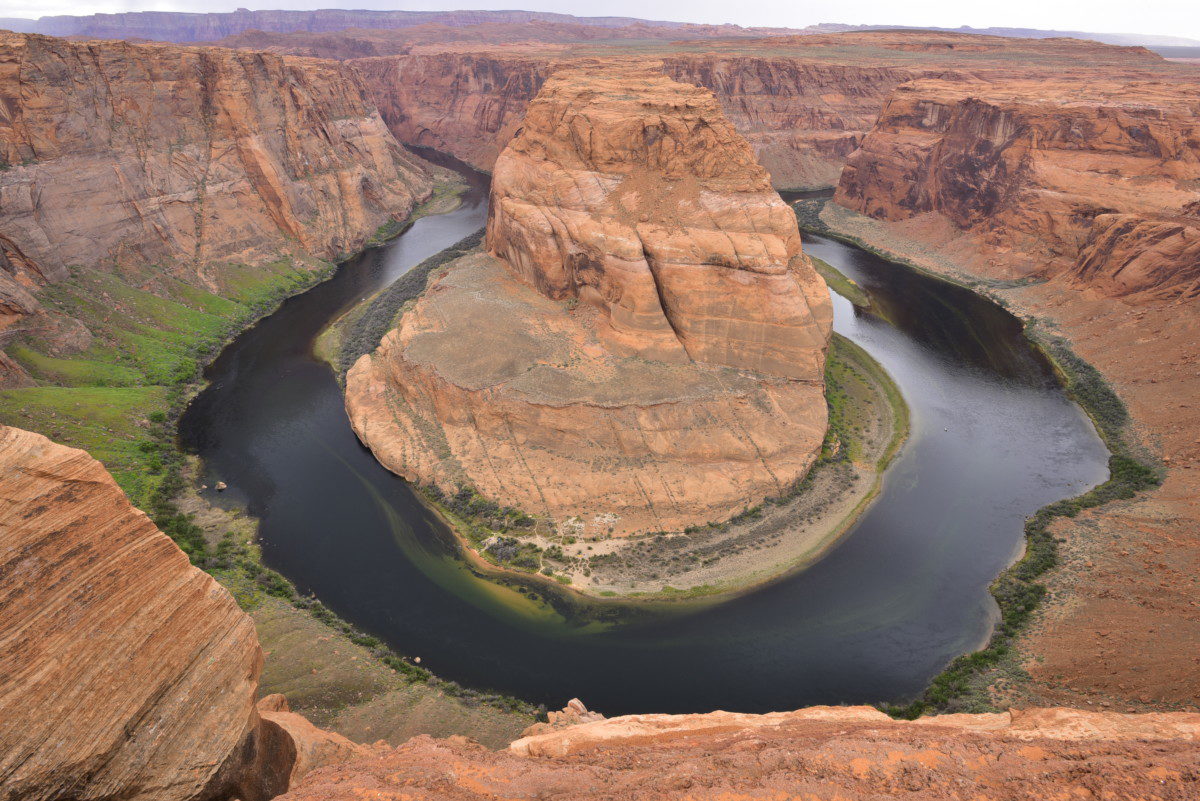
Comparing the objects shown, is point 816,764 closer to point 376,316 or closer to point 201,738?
point 201,738

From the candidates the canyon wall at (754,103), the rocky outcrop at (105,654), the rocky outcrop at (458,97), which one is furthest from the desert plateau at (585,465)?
the rocky outcrop at (458,97)

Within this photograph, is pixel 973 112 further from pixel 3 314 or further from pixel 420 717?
pixel 3 314

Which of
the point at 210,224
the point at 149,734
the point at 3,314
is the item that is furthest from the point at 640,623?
the point at 210,224

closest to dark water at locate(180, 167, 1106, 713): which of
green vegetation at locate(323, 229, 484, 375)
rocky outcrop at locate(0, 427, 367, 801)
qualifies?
green vegetation at locate(323, 229, 484, 375)

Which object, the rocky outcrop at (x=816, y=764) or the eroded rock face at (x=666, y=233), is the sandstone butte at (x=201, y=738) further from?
the eroded rock face at (x=666, y=233)

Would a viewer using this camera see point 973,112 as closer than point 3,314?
No

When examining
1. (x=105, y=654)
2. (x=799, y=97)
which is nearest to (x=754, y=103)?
(x=799, y=97)
